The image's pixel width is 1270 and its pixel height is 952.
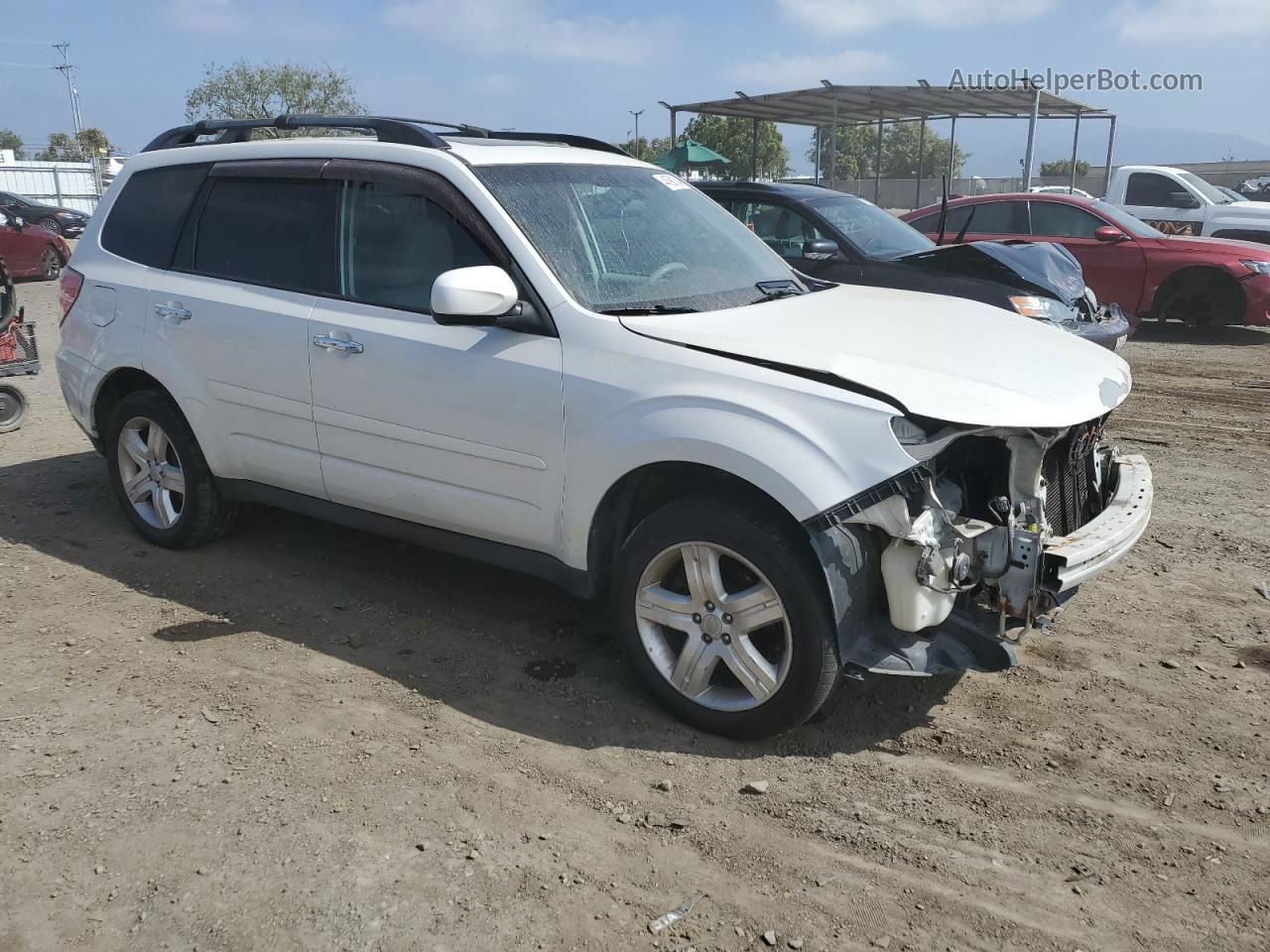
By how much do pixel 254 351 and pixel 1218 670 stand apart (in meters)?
4.12

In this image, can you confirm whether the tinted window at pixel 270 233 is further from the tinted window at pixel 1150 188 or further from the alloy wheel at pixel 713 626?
the tinted window at pixel 1150 188

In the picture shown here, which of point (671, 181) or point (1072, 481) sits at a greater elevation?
point (671, 181)

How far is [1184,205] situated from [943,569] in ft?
46.5

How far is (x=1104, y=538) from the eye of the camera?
3.44 m

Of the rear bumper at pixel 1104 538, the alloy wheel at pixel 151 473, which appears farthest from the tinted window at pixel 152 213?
the rear bumper at pixel 1104 538

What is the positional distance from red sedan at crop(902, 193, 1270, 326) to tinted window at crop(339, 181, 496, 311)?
8.32 m

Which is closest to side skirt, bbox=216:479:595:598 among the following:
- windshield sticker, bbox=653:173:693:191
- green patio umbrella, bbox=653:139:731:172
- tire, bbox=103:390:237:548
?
tire, bbox=103:390:237:548

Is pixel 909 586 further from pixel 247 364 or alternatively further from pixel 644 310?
pixel 247 364

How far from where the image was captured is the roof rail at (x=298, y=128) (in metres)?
4.28

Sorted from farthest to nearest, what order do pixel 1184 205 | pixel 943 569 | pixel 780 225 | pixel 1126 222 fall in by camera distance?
pixel 1184 205
pixel 1126 222
pixel 780 225
pixel 943 569

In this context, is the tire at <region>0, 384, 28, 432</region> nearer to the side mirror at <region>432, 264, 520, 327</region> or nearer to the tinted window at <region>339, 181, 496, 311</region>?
the tinted window at <region>339, 181, 496, 311</region>

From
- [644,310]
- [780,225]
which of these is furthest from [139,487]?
[780,225]

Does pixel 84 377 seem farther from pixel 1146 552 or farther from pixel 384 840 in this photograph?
pixel 1146 552

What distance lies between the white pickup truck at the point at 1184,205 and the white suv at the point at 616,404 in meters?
12.4
